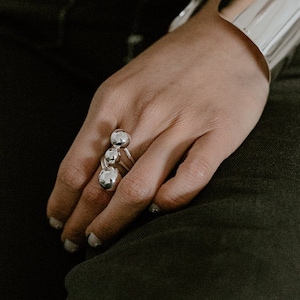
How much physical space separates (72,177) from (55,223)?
9 cm

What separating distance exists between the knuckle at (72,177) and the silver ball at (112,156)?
0.04 m

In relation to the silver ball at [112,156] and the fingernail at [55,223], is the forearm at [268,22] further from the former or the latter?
the fingernail at [55,223]

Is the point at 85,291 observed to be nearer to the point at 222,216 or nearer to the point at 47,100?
the point at 222,216

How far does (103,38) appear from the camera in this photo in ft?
2.61

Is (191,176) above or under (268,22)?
under

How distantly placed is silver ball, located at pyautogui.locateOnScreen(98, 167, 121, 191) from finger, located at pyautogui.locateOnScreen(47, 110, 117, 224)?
31 millimetres

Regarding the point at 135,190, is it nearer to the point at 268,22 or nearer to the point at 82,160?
the point at 82,160

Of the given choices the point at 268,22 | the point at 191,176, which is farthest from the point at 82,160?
the point at 268,22

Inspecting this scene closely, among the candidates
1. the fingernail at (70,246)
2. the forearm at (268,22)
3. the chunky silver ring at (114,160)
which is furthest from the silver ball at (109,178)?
the forearm at (268,22)

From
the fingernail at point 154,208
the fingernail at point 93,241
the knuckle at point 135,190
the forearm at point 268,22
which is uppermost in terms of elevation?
the forearm at point 268,22

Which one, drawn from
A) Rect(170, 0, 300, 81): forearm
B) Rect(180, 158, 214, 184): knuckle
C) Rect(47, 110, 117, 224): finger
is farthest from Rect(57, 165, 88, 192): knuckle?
Rect(170, 0, 300, 81): forearm

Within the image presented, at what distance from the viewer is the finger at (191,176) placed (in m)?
0.56

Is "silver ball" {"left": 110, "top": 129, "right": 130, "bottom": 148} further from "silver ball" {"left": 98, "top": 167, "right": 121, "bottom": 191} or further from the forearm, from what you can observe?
the forearm

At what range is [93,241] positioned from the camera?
610 millimetres
